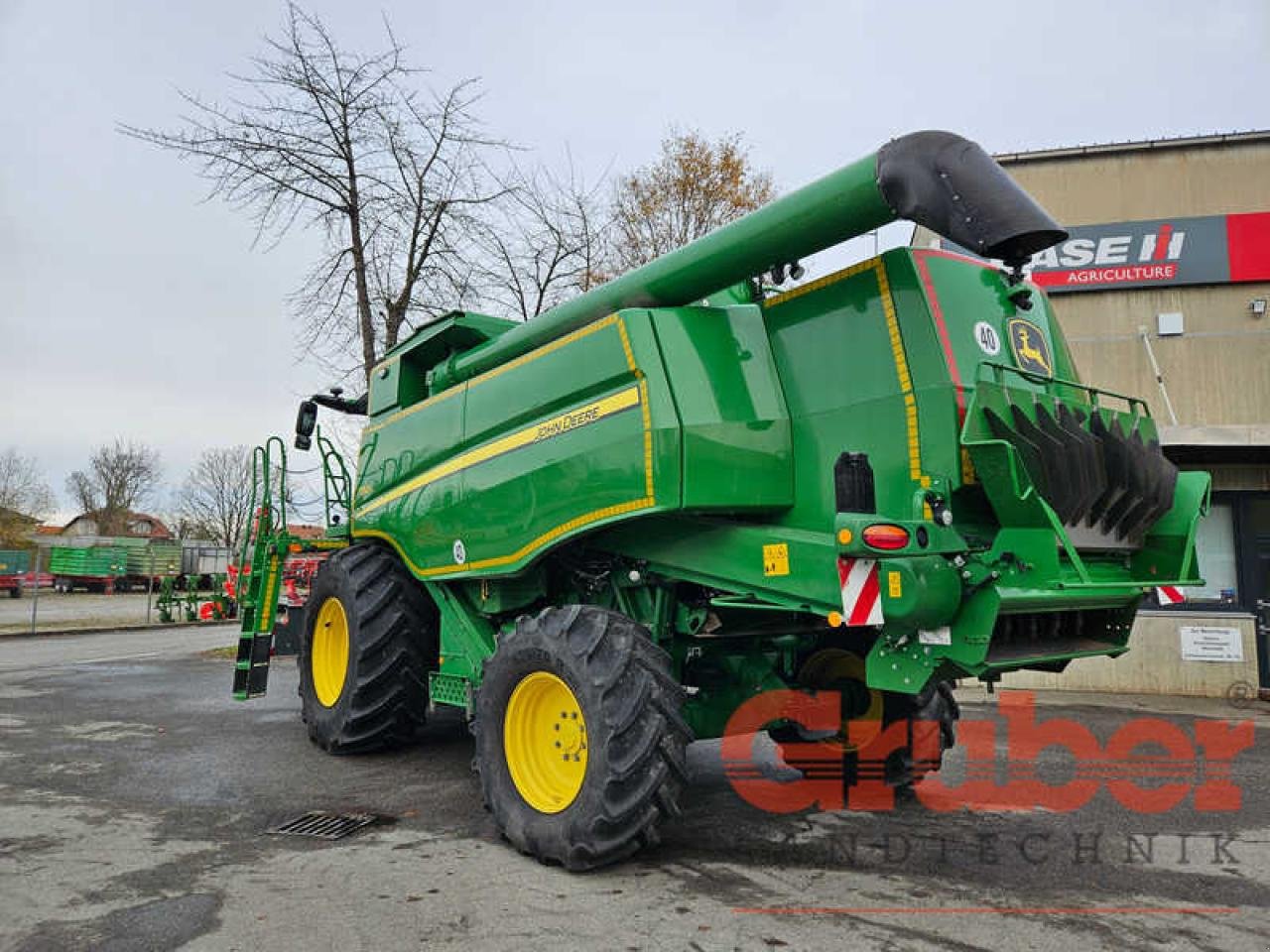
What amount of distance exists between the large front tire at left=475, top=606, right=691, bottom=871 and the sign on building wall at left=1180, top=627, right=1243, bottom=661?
9061 millimetres

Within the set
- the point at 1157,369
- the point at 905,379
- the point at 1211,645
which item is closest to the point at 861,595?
the point at 905,379

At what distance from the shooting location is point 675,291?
492 centimetres

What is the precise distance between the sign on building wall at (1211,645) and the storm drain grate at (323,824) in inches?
383

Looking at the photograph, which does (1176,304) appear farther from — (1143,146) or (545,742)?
(545,742)

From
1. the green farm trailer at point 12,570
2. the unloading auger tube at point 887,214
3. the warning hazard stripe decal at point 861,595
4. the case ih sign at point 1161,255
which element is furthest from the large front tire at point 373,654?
the green farm trailer at point 12,570

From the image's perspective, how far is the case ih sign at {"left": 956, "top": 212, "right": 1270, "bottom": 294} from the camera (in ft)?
40.4

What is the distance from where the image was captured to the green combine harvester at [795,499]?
4031mm

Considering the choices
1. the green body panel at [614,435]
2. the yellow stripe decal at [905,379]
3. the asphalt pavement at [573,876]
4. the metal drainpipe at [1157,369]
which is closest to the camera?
the asphalt pavement at [573,876]

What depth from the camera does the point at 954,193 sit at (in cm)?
402

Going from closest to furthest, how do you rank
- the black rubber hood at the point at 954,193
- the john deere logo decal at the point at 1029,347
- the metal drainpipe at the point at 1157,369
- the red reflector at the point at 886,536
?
the red reflector at the point at 886,536 → the black rubber hood at the point at 954,193 → the john deere logo decal at the point at 1029,347 → the metal drainpipe at the point at 1157,369

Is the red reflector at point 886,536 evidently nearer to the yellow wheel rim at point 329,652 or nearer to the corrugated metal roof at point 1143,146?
the yellow wheel rim at point 329,652

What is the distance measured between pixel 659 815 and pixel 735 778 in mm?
2420

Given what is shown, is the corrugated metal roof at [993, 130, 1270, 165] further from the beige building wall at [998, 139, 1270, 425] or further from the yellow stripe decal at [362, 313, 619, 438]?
the yellow stripe decal at [362, 313, 619, 438]

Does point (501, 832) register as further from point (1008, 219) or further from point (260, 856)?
point (1008, 219)
